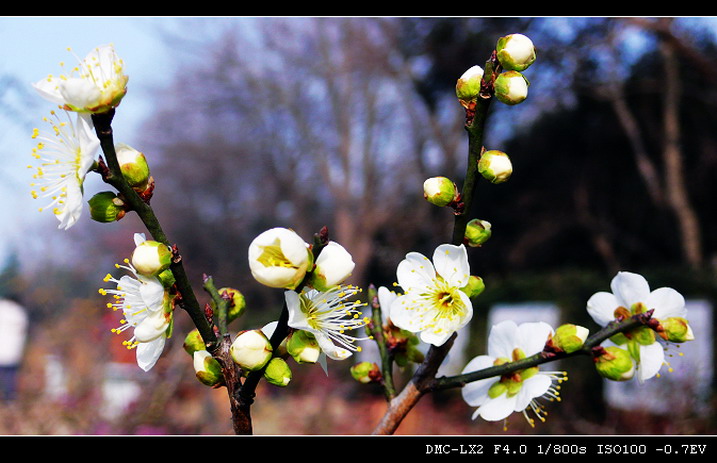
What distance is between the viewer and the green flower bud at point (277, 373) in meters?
0.62

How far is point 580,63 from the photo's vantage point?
30.6ft

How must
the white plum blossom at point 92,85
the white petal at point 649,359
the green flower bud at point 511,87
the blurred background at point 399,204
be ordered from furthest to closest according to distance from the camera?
1. the blurred background at point 399,204
2. the white petal at point 649,359
3. the green flower bud at point 511,87
4. the white plum blossom at point 92,85

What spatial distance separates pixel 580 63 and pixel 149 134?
→ 1030 centimetres

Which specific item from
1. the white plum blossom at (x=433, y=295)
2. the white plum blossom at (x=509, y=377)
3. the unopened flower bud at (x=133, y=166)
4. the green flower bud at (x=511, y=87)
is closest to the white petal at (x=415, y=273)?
the white plum blossom at (x=433, y=295)

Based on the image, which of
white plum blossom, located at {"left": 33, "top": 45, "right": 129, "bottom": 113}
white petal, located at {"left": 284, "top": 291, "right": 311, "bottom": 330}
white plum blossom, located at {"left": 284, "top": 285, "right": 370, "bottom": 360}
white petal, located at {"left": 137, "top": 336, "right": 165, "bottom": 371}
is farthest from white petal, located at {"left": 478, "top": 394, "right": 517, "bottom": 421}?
white plum blossom, located at {"left": 33, "top": 45, "right": 129, "bottom": 113}

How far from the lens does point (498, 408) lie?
798mm

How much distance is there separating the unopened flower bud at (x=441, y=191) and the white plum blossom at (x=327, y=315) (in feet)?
0.47

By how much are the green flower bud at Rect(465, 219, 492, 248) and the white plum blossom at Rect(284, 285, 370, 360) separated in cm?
15

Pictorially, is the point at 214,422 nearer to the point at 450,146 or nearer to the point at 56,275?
the point at 56,275

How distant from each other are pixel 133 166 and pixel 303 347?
0.26 metres

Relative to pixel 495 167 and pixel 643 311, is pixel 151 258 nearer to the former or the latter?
pixel 495 167

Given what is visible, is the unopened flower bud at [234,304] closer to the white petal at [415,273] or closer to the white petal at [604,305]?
the white petal at [415,273]

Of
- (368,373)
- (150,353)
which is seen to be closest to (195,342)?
(150,353)

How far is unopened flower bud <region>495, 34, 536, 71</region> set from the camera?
0.69m
